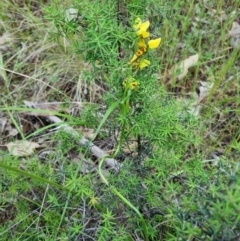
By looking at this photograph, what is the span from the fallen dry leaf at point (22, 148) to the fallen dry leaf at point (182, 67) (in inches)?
27.6

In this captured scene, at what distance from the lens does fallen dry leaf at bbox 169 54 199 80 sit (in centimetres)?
218

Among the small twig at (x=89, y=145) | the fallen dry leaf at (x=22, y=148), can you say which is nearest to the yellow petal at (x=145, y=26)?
the small twig at (x=89, y=145)

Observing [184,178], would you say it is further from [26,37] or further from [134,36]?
[26,37]

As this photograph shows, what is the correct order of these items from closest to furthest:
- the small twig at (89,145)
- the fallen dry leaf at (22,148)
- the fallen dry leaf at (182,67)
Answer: the small twig at (89,145)
the fallen dry leaf at (22,148)
the fallen dry leaf at (182,67)

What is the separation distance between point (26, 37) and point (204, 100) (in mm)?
949

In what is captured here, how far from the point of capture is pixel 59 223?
4.98ft

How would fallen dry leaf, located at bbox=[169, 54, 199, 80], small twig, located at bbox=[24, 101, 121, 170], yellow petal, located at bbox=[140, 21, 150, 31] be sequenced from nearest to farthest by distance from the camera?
1. yellow petal, located at bbox=[140, 21, 150, 31]
2. small twig, located at bbox=[24, 101, 121, 170]
3. fallen dry leaf, located at bbox=[169, 54, 199, 80]

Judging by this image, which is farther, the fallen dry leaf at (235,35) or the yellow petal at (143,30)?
Result: the fallen dry leaf at (235,35)

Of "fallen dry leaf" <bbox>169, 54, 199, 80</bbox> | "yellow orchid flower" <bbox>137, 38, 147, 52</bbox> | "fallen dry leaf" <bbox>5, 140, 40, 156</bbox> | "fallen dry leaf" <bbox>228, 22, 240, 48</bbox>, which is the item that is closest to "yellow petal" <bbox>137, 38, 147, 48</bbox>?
"yellow orchid flower" <bbox>137, 38, 147, 52</bbox>

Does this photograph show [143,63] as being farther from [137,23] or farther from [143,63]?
[137,23]

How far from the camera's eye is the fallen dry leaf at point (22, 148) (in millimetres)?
1854

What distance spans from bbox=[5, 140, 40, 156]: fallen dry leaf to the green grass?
37 mm

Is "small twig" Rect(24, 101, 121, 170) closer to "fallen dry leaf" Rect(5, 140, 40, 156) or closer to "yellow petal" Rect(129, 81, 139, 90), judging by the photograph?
"fallen dry leaf" Rect(5, 140, 40, 156)

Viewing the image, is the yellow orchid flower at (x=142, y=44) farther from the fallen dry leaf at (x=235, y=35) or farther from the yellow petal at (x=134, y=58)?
the fallen dry leaf at (x=235, y=35)
